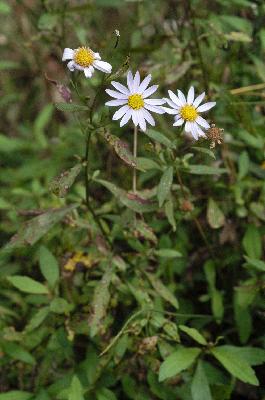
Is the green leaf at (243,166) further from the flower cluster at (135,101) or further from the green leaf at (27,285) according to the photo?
the green leaf at (27,285)

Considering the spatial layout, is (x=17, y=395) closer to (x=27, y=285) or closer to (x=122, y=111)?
(x=27, y=285)

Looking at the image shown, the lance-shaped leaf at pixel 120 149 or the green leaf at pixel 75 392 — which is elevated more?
the lance-shaped leaf at pixel 120 149

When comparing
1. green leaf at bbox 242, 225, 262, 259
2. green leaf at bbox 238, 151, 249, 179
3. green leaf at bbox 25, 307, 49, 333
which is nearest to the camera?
green leaf at bbox 25, 307, 49, 333

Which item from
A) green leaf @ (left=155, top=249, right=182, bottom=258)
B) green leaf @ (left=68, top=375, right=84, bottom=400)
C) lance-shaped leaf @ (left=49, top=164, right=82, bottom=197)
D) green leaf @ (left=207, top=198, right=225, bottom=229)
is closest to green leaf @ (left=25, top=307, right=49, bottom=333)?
green leaf @ (left=68, top=375, right=84, bottom=400)

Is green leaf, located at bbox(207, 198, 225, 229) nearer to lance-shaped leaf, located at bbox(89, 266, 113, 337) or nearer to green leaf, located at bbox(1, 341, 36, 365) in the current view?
lance-shaped leaf, located at bbox(89, 266, 113, 337)

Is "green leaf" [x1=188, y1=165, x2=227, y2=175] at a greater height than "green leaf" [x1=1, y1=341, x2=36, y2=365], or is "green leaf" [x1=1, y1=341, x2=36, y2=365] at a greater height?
"green leaf" [x1=188, y1=165, x2=227, y2=175]

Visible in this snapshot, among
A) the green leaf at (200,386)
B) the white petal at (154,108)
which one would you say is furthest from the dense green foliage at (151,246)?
the white petal at (154,108)

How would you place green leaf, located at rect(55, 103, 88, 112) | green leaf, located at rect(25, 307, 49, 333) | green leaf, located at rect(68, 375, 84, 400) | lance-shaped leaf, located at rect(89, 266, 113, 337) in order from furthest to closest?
green leaf, located at rect(25, 307, 49, 333) < lance-shaped leaf, located at rect(89, 266, 113, 337) < green leaf, located at rect(68, 375, 84, 400) < green leaf, located at rect(55, 103, 88, 112)

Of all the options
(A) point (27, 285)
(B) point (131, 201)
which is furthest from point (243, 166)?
(A) point (27, 285)
